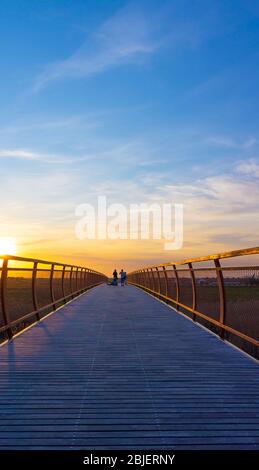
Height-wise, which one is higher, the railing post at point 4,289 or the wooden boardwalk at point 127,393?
the railing post at point 4,289

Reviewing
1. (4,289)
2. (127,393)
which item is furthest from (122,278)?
(127,393)

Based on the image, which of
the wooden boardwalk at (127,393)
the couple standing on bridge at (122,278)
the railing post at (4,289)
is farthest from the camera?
the couple standing on bridge at (122,278)

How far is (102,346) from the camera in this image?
758 cm

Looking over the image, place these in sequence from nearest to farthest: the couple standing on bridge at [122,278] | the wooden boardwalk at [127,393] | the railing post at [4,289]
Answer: the wooden boardwalk at [127,393] < the railing post at [4,289] < the couple standing on bridge at [122,278]

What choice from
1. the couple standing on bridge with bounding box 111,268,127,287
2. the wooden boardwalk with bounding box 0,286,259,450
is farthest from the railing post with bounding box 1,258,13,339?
the couple standing on bridge with bounding box 111,268,127,287

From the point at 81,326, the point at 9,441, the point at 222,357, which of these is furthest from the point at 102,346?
the point at 9,441

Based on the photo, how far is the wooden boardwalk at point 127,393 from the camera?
3701mm

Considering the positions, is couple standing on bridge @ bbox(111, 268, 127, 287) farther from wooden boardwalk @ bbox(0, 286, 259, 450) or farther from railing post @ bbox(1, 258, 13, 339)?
railing post @ bbox(1, 258, 13, 339)

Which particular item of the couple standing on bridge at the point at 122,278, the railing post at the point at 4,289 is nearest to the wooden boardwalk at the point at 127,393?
the railing post at the point at 4,289

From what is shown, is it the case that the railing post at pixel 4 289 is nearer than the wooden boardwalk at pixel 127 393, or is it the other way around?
the wooden boardwalk at pixel 127 393

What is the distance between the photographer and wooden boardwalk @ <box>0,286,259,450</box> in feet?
12.1

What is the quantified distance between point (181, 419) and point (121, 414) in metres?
0.48

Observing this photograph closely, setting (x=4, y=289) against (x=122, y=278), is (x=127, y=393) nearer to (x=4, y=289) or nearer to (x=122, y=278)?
(x=4, y=289)

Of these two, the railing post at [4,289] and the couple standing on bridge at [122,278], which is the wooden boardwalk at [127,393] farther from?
the couple standing on bridge at [122,278]
